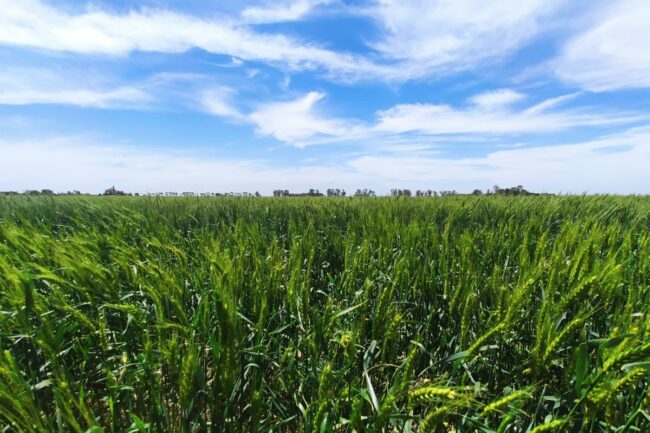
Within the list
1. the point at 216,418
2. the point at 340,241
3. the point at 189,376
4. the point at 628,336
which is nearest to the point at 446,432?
the point at 628,336

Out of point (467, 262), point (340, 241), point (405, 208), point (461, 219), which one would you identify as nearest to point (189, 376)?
point (467, 262)

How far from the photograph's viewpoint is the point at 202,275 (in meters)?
1.94

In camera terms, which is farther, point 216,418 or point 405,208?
point 405,208

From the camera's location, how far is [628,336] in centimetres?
101

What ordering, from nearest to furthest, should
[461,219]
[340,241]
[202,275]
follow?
1. [202,275]
2. [340,241]
3. [461,219]

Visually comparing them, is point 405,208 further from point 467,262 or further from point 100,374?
point 100,374

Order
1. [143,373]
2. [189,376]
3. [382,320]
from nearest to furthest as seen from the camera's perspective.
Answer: [189,376]
[143,373]
[382,320]

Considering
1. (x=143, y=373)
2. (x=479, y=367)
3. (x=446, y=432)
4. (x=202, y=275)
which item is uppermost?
(x=202, y=275)

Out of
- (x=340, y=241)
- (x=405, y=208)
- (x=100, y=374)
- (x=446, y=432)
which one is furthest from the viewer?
(x=405, y=208)

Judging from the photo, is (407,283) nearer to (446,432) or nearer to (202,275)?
(446,432)

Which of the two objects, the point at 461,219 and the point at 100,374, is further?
the point at 461,219

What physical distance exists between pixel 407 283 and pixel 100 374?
1.54m

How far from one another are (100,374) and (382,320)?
1.24 metres

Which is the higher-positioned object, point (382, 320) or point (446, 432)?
point (382, 320)
